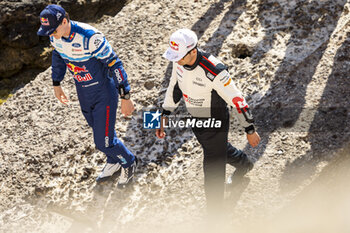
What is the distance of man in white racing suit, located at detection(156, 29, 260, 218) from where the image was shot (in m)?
3.51

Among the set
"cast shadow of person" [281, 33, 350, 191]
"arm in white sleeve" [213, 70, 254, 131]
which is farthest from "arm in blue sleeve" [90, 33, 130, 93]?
"cast shadow of person" [281, 33, 350, 191]

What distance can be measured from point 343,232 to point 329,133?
142 cm

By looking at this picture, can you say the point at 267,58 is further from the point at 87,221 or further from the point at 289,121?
the point at 87,221

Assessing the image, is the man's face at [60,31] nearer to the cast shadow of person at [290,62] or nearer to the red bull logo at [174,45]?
the red bull logo at [174,45]

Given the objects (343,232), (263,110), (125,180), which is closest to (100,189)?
(125,180)

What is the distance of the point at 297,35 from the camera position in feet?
21.8

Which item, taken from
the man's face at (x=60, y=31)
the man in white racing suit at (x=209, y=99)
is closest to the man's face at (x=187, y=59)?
the man in white racing suit at (x=209, y=99)

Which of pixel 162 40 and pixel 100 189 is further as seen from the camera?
pixel 162 40

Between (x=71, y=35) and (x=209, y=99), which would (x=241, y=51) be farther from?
(x=71, y=35)

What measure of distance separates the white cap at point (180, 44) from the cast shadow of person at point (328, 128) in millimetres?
2238

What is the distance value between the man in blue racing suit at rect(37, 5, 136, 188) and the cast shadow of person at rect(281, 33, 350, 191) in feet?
7.26

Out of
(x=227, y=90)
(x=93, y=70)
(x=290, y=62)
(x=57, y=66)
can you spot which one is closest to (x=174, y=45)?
(x=227, y=90)

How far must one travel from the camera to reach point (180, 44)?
343 cm

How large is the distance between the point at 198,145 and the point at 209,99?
5.91 ft
